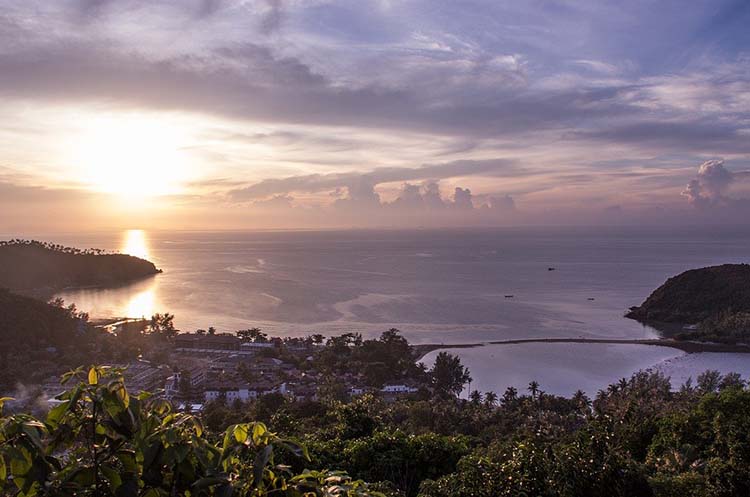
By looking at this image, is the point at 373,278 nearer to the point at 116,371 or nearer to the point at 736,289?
the point at 736,289

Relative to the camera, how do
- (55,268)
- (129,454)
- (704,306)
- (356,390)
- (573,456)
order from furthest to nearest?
(55,268)
(704,306)
(356,390)
(573,456)
(129,454)

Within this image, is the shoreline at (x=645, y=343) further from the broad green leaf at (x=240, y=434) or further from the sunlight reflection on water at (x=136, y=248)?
the sunlight reflection on water at (x=136, y=248)

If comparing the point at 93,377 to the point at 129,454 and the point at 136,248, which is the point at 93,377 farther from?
the point at 136,248

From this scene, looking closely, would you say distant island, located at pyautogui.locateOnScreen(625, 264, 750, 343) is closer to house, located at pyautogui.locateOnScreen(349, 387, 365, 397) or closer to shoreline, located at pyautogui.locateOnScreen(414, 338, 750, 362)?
shoreline, located at pyautogui.locateOnScreen(414, 338, 750, 362)

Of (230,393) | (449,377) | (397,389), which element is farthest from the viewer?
(449,377)

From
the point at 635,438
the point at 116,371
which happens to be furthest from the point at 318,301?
the point at 116,371

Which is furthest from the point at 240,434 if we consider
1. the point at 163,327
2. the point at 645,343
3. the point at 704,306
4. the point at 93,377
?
the point at 704,306
